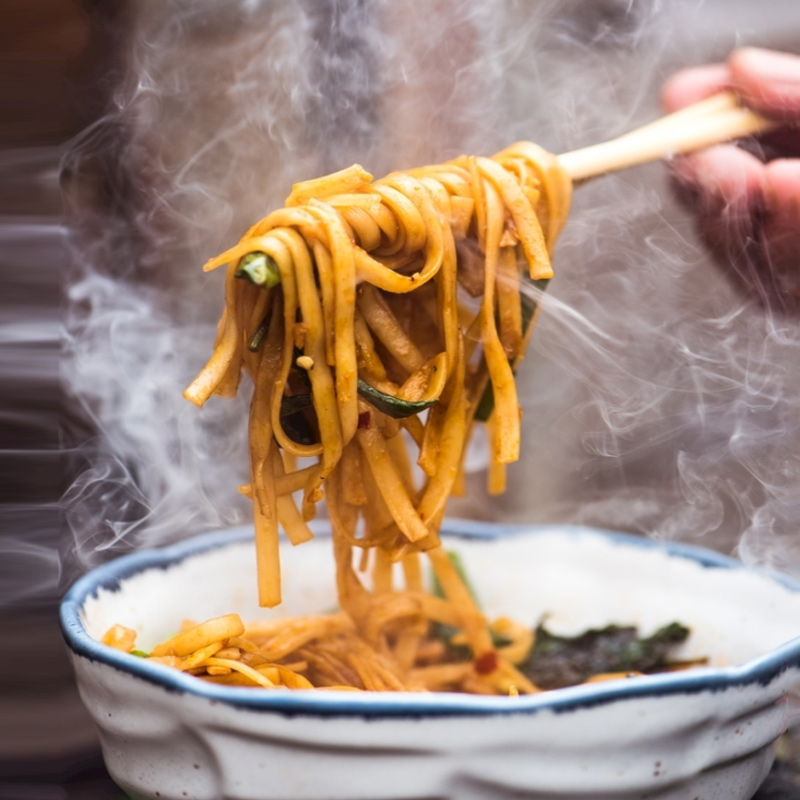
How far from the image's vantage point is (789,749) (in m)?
1.03

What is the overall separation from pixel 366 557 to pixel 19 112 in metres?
0.70

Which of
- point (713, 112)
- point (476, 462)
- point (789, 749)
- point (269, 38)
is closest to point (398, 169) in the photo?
point (269, 38)

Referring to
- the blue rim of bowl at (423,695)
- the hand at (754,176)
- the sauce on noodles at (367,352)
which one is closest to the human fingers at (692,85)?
the hand at (754,176)

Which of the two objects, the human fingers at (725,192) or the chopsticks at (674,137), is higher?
the chopsticks at (674,137)

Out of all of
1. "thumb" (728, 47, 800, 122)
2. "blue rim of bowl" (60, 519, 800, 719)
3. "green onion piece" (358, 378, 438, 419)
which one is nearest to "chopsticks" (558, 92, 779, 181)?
"thumb" (728, 47, 800, 122)

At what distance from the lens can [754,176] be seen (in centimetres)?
116

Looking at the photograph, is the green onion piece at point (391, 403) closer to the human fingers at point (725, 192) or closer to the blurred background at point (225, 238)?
the blurred background at point (225, 238)

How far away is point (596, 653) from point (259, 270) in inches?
30.2

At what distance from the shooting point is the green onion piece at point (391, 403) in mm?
928

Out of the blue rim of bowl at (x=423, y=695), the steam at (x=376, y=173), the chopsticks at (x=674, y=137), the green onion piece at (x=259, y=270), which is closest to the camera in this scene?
the blue rim of bowl at (x=423, y=695)

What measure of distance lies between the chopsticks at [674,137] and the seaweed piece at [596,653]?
640 millimetres

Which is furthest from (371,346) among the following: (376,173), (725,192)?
(725,192)

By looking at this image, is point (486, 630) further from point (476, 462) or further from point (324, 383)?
point (324, 383)

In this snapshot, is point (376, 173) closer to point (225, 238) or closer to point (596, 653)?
point (225, 238)
